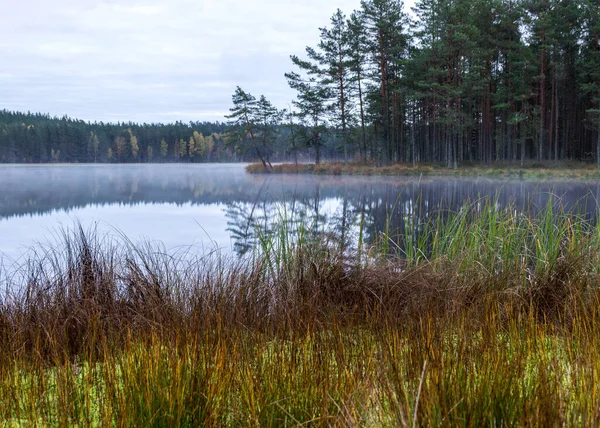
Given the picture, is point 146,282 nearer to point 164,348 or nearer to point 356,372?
point 164,348

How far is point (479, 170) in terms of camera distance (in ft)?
87.5

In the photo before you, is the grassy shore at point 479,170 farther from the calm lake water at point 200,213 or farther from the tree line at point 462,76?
the calm lake water at point 200,213

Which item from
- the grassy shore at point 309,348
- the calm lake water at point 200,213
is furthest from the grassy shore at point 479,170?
the grassy shore at point 309,348

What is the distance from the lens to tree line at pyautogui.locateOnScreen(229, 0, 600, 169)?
86.9ft

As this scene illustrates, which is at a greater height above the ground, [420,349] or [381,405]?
[420,349]

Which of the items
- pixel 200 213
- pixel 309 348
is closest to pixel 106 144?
pixel 200 213

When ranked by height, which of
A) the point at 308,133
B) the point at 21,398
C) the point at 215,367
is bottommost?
the point at 21,398

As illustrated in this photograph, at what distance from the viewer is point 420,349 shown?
1985 millimetres

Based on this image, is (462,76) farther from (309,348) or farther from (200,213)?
(309,348)

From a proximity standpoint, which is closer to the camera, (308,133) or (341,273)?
(341,273)

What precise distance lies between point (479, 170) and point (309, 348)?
26203mm

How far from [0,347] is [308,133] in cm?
3179

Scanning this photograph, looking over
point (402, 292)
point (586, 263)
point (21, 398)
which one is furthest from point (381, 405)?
point (586, 263)

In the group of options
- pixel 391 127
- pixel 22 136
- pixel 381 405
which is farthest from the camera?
pixel 22 136
